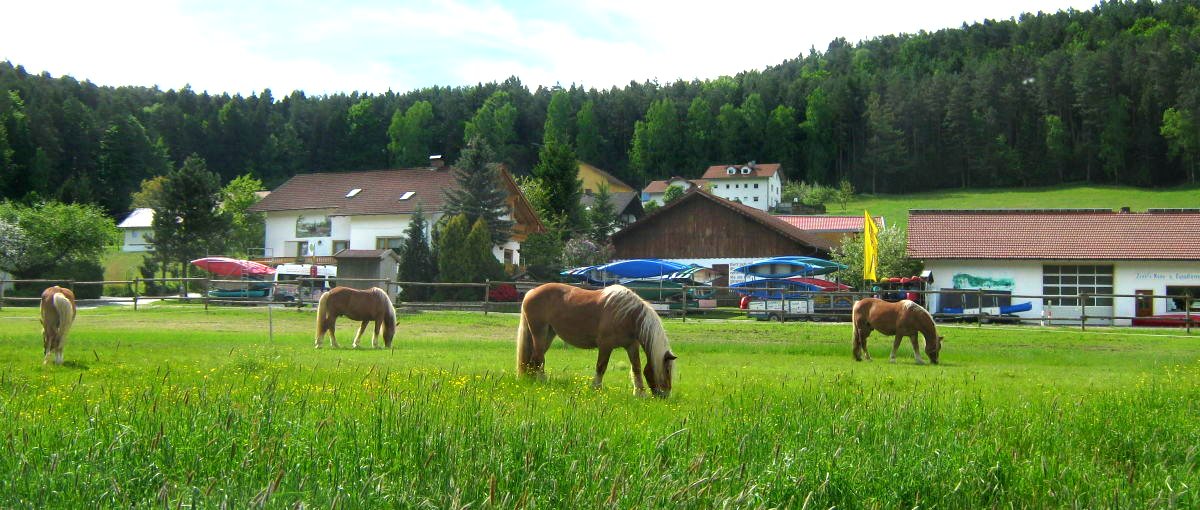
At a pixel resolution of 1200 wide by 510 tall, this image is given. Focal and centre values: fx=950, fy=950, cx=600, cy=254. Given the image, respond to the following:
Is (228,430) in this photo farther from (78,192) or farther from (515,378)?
(78,192)

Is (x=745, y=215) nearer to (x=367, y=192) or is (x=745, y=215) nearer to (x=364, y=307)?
(x=367, y=192)

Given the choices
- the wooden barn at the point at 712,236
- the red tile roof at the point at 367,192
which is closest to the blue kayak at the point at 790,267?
the wooden barn at the point at 712,236

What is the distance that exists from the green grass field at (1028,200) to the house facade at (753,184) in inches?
399

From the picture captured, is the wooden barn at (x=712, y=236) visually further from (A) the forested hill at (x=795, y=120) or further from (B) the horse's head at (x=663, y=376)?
(A) the forested hill at (x=795, y=120)

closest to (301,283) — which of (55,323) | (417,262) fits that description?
(417,262)

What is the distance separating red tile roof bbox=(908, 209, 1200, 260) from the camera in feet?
141

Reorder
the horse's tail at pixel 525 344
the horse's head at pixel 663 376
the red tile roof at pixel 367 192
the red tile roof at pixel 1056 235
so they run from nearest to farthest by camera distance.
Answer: the horse's head at pixel 663 376
the horse's tail at pixel 525 344
the red tile roof at pixel 1056 235
the red tile roof at pixel 367 192

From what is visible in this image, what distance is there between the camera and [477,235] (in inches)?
1704

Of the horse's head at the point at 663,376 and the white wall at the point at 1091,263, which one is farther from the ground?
the white wall at the point at 1091,263

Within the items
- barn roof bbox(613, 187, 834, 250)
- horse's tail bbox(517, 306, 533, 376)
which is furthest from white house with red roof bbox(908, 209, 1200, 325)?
horse's tail bbox(517, 306, 533, 376)

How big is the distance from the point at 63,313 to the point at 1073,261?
41.0m

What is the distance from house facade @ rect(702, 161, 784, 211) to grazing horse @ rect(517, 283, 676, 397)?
103 metres

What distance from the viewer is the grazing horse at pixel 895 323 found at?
65.6 ft

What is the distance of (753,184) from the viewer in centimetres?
11756
